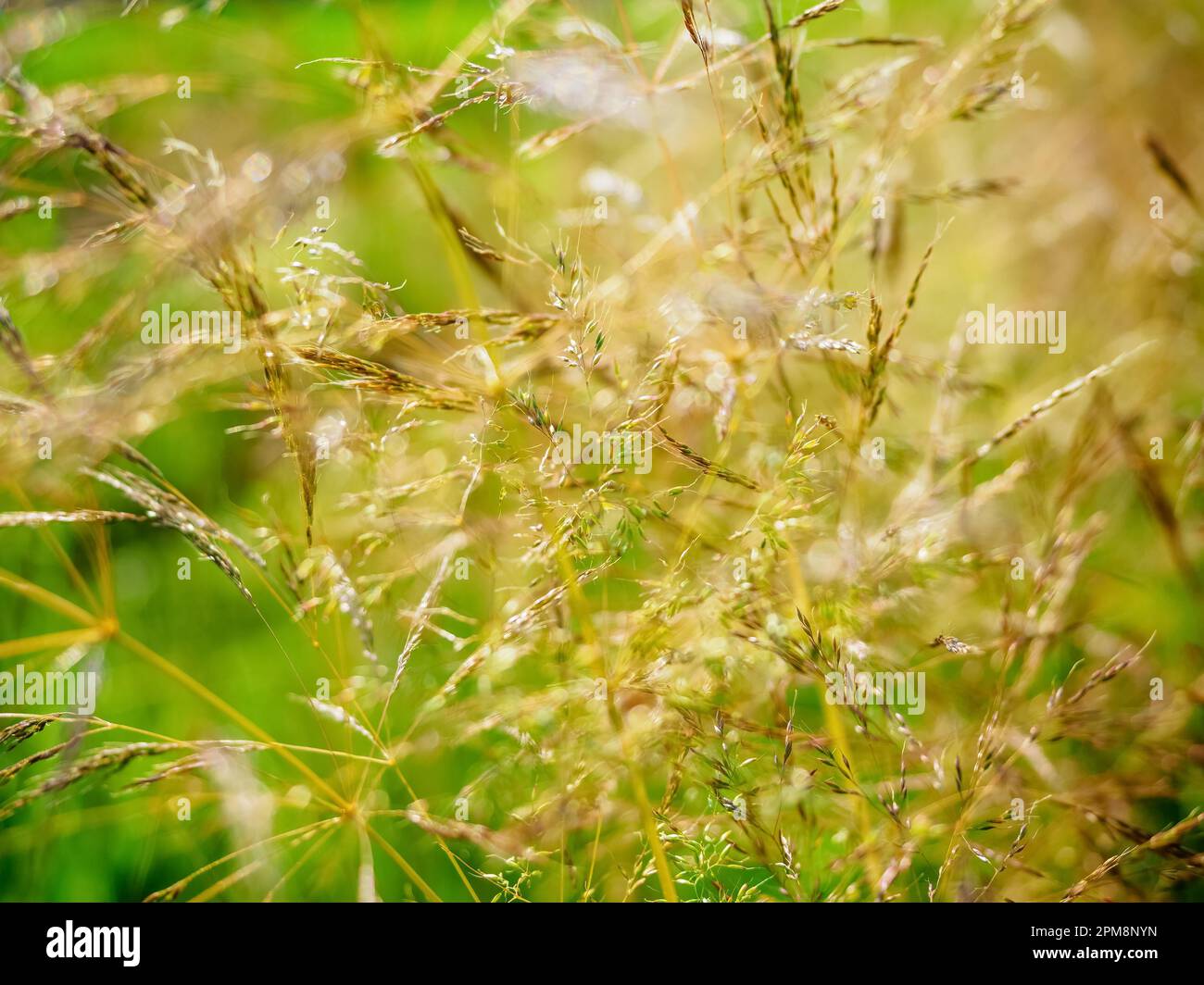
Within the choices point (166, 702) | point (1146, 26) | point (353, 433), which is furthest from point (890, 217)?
point (1146, 26)

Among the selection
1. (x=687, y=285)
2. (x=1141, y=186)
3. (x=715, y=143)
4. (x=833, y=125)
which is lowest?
(x=687, y=285)

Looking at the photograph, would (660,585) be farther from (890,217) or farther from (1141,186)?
(1141,186)

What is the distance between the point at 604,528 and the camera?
39.4 inches

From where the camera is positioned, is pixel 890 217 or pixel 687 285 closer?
pixel 687 285

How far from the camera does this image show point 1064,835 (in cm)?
136

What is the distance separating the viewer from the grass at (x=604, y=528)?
3.29 ft

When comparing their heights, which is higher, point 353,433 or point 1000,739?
point 353,433

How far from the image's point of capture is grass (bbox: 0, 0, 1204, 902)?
3.29 ft

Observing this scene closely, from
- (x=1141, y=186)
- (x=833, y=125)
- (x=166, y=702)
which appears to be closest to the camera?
(x=833, y=125)

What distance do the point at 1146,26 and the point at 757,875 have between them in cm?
294

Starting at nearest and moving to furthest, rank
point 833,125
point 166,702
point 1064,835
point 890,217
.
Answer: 1. point 833,125
2. point 1064,835
3. point 890,217
4. point 166,702

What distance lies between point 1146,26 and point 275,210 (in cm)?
294

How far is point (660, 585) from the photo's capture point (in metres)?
0.98
